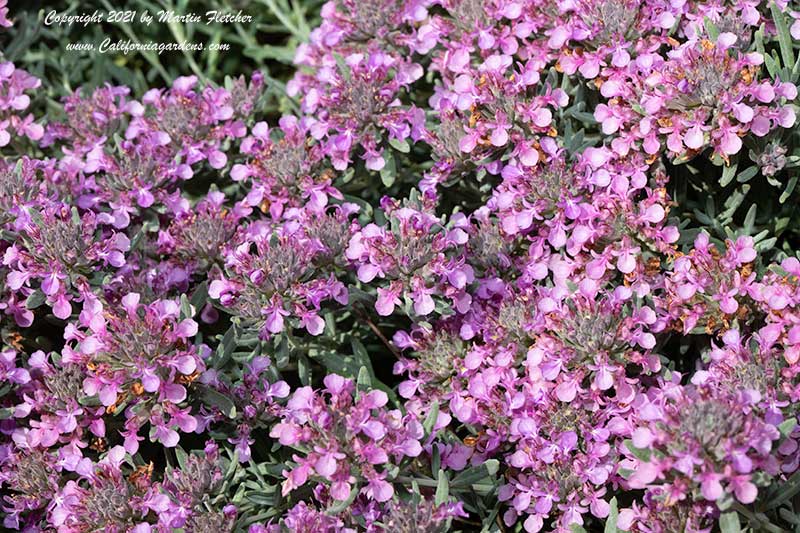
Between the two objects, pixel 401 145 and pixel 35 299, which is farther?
pixel 401 145

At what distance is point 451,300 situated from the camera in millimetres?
3193

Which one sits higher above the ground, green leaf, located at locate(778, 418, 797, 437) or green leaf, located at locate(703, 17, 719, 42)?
green leaf, located at locate(703, 17, 719, 42)

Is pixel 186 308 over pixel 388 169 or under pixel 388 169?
over

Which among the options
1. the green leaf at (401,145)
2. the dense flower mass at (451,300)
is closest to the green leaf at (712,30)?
the dense flower mass at (451,300)

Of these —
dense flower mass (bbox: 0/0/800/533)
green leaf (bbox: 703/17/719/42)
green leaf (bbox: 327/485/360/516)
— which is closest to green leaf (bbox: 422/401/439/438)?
dense flower mass (bbox: 0/0/800/533)

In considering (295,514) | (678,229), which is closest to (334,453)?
(295,514)

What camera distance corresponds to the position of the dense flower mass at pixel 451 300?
2713 mm

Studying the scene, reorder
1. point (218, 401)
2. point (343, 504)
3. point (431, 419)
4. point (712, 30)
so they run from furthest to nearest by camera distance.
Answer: point (712, 30) → point (218, 401) → point (431, 419) → point (343, 504)

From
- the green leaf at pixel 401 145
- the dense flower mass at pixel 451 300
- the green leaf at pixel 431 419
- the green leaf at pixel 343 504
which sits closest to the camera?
the green leaf at pixel 343 504

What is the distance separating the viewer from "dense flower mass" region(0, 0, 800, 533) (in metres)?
2.71

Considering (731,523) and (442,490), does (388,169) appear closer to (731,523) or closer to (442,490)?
(442,490)

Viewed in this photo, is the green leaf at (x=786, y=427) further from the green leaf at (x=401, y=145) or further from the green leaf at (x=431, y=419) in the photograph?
the green leaf at (x=401, y=145)

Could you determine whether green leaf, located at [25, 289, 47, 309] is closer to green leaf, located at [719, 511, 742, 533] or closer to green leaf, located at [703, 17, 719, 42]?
green leaf, located at [719, 511, 742, 533]

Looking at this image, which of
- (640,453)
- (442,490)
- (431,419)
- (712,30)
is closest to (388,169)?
(431,419)
